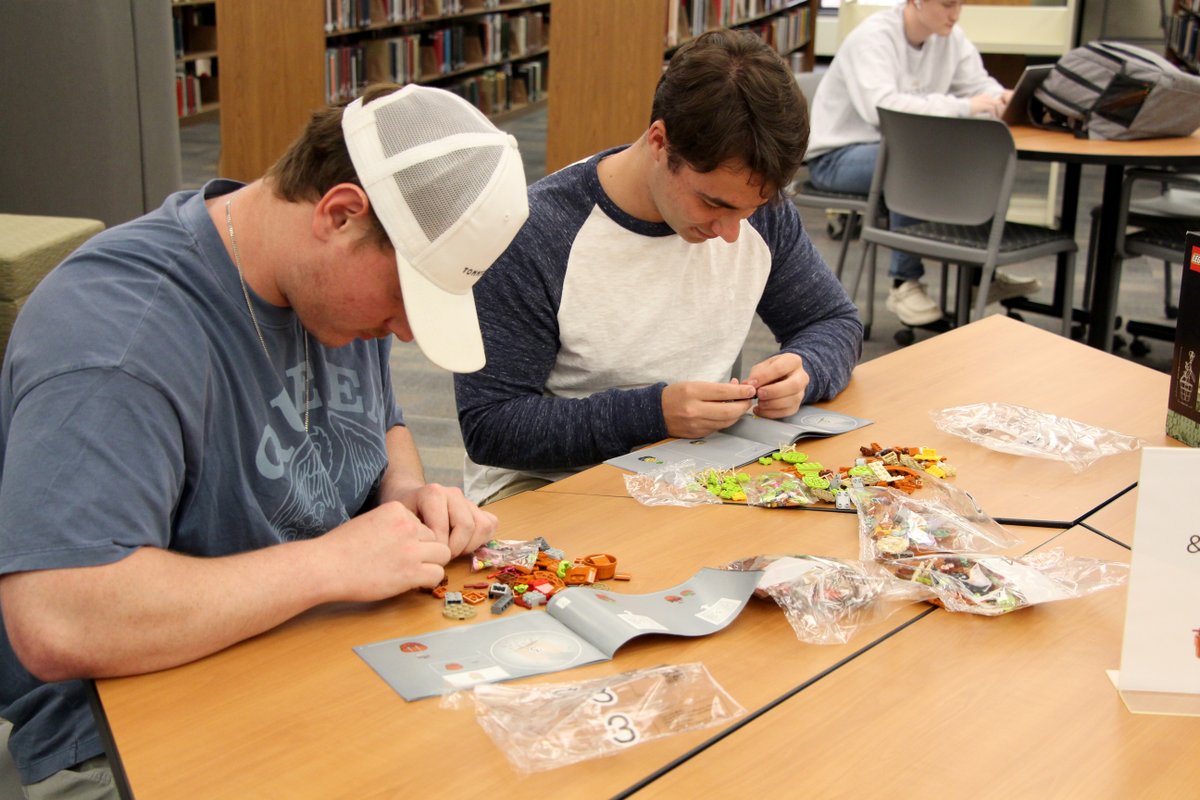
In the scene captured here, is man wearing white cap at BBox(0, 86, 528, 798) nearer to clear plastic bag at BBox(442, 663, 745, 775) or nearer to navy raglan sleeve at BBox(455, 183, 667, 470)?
clear plastic bag at BBox(442, 663, 745, 775)

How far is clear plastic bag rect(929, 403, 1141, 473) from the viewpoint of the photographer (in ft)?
5.90

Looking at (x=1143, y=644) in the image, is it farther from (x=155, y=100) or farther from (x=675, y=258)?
(x=155, y=100)

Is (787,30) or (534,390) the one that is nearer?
(534,390)

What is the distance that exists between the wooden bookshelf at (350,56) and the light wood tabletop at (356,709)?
2138 millimetres

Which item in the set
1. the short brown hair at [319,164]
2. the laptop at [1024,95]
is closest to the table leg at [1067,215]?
the laptop at [1024,95]

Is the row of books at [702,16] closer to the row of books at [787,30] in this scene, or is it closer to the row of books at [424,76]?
the row of books at [787,30]

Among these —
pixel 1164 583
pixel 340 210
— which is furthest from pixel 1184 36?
pixel 340 210

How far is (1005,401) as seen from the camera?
198 cm

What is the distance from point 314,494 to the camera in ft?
4.65

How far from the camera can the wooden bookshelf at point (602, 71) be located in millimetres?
5070

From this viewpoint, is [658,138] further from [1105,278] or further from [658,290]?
[1105,278]

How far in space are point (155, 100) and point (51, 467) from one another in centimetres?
323

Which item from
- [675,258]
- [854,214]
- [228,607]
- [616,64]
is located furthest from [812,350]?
[616,64]

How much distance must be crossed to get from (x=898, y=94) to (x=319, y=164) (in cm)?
360
